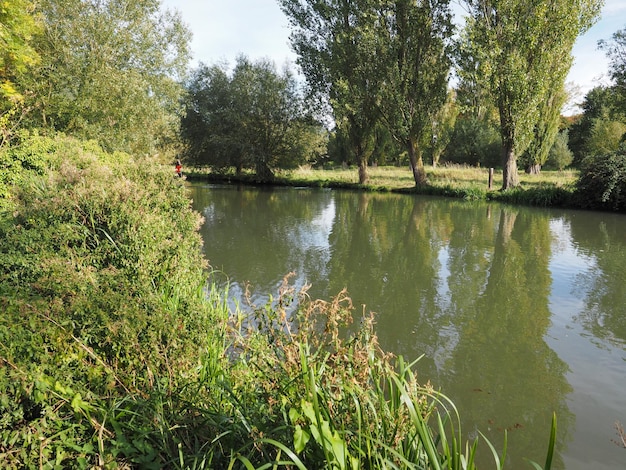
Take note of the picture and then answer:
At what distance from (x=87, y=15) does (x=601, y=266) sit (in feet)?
60.4

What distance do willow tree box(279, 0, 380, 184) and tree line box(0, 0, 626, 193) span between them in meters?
0.08

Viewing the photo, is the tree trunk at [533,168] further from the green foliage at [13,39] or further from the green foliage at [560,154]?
the green foliage at [13,39]

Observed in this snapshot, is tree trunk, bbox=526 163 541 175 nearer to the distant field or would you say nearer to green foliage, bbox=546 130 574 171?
the distant field

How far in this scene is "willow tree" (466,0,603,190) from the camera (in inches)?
694

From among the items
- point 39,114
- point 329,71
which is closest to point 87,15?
point 39,114

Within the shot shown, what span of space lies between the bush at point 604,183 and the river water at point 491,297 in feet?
4.43

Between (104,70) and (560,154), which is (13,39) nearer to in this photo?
(104,70)

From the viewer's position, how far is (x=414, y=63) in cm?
2200

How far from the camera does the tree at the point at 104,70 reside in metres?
14.7

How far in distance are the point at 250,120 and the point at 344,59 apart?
10294 millimetres

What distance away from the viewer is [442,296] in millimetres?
6887

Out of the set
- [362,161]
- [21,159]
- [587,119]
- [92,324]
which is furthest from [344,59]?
[587,119]

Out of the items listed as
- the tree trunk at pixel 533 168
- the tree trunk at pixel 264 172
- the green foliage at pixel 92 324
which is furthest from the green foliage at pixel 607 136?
the green foliage at pixel 92 324

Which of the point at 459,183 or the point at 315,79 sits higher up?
the point at 315,79
